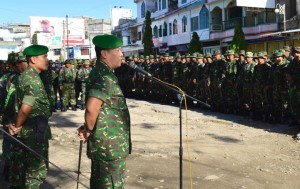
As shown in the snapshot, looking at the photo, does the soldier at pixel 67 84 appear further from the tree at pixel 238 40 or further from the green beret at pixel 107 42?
the tree at pixel 238 40

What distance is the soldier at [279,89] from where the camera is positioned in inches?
348

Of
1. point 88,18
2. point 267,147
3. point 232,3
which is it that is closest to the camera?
point 267,147

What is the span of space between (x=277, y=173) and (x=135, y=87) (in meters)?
12.5

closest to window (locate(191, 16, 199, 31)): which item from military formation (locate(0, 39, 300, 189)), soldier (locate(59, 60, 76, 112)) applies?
military formation (locate(0, 39, 300, 189))

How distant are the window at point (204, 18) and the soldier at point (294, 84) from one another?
22572 millimetres

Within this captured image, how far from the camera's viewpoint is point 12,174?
14.3 feet

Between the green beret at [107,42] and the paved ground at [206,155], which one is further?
the paved ground at [206,155]

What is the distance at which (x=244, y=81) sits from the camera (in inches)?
399

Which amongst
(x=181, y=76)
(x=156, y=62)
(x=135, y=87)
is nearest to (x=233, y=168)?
(x=181, y=76)

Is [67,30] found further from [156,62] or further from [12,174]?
[12,174]

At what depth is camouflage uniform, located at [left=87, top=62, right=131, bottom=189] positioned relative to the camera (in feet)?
9.92

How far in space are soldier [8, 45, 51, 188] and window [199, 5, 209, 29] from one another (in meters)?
27.3

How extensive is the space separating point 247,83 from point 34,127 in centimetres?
716

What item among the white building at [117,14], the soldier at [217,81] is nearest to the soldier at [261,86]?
the soldier at [217,81]
